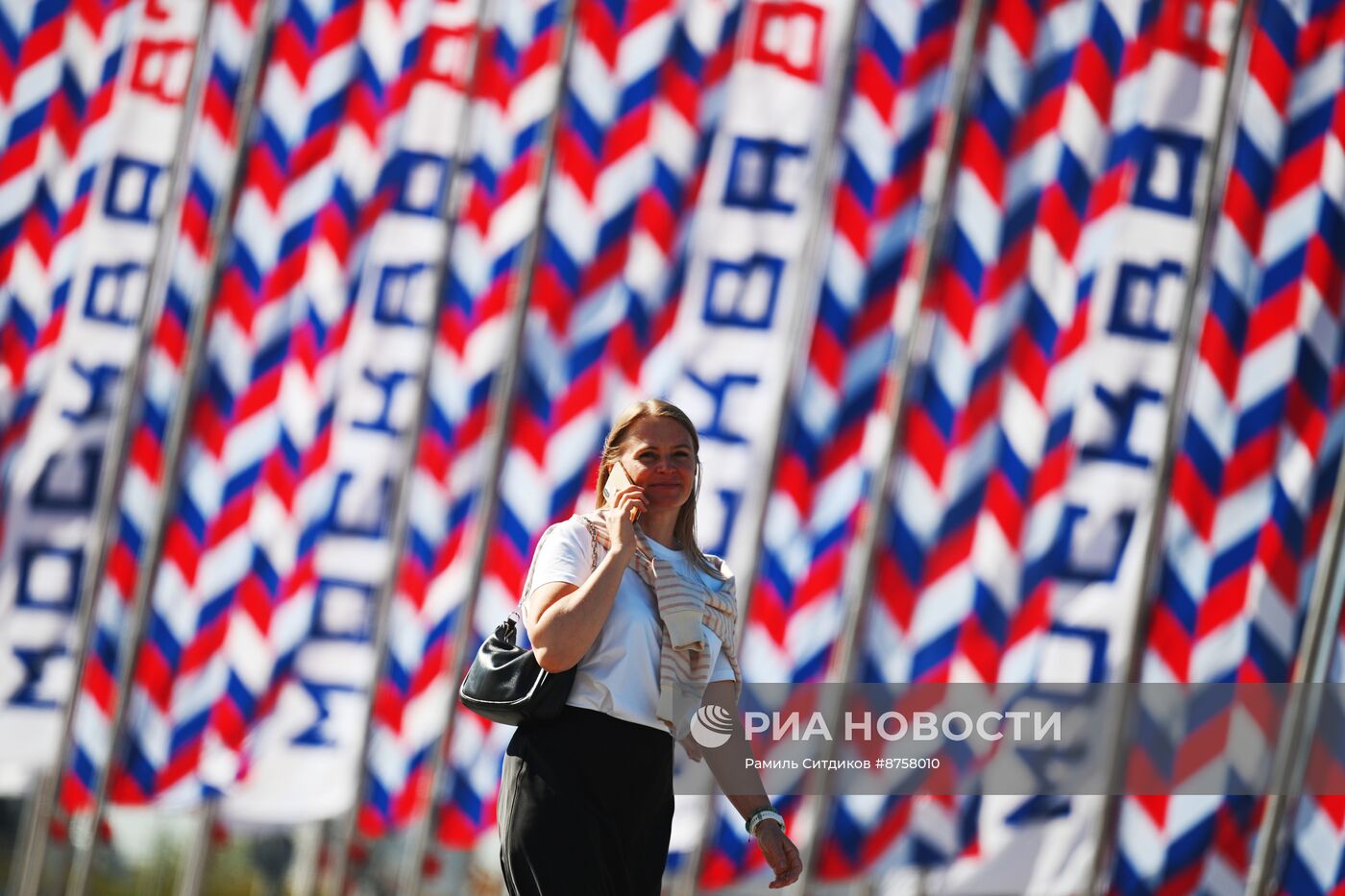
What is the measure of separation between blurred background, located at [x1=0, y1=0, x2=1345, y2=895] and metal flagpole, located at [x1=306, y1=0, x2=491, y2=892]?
37mm

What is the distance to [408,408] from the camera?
8.10 meters

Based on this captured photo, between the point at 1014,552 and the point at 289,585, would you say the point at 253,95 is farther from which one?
the point at 1014,552

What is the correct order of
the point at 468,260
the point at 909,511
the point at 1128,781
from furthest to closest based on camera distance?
the point at 468,260 < the point at 909,511 < the point at 1128,781

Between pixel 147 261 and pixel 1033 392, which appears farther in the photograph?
pixel 147 261

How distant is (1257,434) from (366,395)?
434 cm

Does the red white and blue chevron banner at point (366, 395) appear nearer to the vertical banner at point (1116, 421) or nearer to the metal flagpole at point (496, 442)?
the metal flagpole at point (496, 442)

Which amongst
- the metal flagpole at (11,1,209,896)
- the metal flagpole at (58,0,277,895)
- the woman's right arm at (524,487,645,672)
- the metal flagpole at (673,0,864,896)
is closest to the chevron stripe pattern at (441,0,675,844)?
the metal flagpole at (673,0,864,896)

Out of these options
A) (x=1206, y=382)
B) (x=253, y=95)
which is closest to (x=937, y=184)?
(x=1206, y=382)

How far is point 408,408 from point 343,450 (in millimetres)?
389

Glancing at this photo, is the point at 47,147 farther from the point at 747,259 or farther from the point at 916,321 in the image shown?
the point at 916,321

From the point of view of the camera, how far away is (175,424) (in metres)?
8.29

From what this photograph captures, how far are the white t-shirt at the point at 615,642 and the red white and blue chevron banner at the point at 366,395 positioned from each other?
17.5ft

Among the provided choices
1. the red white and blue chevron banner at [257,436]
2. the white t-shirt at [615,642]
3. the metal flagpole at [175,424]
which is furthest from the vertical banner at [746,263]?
the white t-shirt at [615,642]

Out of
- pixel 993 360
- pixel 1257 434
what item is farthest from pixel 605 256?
pixel 1257 434
